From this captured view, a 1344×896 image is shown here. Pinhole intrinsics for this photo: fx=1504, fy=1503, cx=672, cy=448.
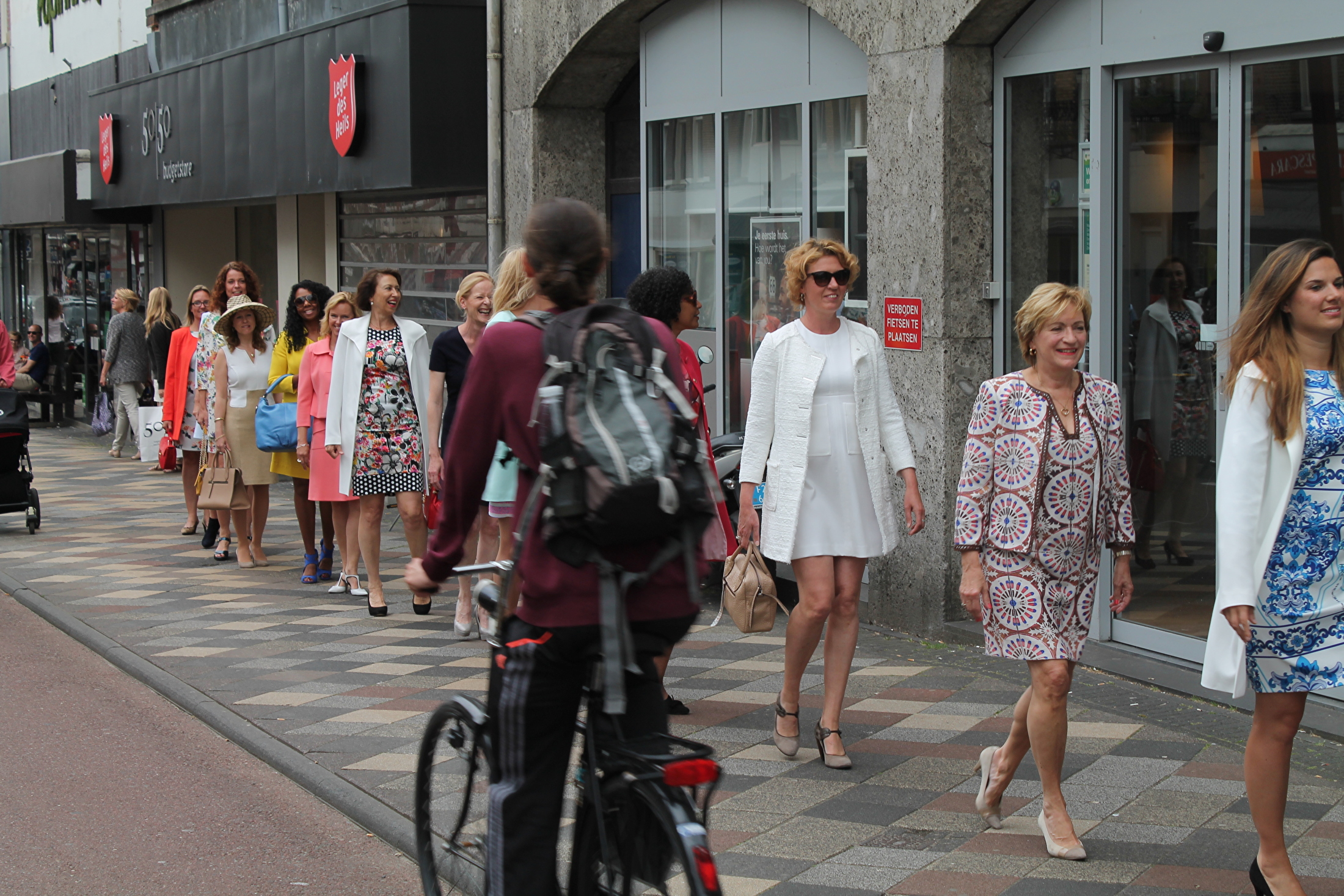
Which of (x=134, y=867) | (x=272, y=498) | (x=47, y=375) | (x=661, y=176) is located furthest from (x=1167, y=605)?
(x=47, y=375)

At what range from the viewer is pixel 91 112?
22.3m

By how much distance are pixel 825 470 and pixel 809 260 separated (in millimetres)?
804

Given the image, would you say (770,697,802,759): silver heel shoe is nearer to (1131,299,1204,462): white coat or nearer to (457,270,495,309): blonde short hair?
(1131,299,1204,462): white coat

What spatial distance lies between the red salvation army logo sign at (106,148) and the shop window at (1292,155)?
59.9 ft

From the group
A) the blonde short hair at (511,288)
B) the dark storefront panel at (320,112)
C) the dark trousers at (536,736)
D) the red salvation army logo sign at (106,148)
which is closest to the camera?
the dark trousers at (536,736)

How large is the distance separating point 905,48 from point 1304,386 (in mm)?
4339

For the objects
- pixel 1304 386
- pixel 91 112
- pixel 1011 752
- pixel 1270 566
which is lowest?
pixel 1011 752

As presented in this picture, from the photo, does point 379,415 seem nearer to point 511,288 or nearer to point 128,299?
point 511,288

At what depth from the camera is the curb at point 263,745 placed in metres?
5.16

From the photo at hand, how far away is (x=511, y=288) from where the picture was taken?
6527mm

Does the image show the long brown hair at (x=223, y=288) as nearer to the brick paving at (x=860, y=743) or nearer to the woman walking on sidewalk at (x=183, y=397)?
the woman walking on sidewalk at (x=183, y=397)

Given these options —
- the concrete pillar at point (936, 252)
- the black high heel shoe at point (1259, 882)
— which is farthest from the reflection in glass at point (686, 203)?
the black high heel shoe at point (1259, 882)

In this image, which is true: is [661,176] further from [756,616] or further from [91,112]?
[91,112]

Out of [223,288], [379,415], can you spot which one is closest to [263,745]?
[379,415]
